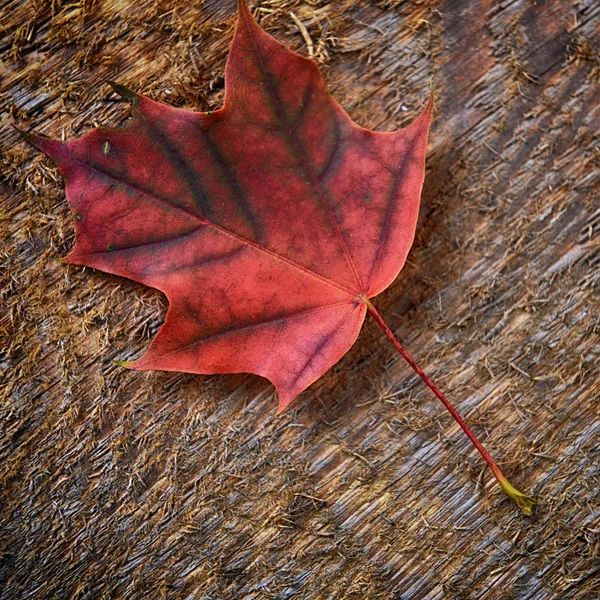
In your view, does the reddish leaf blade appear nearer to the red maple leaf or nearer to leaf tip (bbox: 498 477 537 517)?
the red maple leaf

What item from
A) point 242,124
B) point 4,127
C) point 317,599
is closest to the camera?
point 242,124

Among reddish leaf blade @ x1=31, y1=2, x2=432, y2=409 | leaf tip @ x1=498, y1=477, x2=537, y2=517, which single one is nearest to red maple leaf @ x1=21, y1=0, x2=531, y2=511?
reddish leaf blade @ x1=31, y1=2, x2=432, y2=409

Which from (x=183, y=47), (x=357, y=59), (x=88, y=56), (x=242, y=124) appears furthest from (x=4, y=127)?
(x=357, y=59)

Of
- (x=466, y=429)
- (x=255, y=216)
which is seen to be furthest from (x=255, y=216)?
(x=466, y=429)

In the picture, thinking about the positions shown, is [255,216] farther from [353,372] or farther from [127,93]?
[353,372]

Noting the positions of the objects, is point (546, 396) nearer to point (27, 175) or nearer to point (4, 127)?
point (27, 175)

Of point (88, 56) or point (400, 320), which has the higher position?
point (88, 56)
